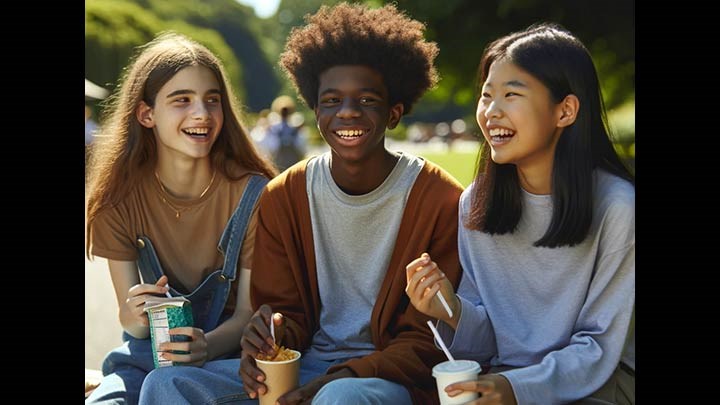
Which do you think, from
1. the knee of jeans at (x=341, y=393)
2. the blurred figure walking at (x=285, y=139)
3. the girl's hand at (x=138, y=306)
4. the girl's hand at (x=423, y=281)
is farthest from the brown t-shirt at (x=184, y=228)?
the blurred figure walking at (x=285, y=139)

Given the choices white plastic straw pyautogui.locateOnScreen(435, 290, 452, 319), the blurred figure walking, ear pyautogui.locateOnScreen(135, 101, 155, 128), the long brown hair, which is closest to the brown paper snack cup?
white plastic straw pyautogui.locateOnScreen(435, 290, 452, 319)

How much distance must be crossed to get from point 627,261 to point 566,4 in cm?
730

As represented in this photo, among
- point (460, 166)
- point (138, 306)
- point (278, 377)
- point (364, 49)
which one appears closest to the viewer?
point (278, 377)

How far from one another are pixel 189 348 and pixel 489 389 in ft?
3.79

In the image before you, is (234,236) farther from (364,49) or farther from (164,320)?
(364,49)

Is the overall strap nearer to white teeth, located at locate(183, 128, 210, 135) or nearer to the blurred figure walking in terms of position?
white teeth, located at locate(183, 128, 210, 135)

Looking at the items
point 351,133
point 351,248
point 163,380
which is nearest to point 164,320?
point 163,380

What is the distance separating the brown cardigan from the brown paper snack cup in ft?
0.63

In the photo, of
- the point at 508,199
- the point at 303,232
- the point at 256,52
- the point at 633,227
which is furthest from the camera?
the point at 256,52

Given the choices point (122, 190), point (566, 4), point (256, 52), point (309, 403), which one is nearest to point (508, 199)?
point (309, 403)

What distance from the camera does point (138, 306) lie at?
335 cm

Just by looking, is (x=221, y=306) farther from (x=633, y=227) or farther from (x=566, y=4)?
(x=566, y=4)

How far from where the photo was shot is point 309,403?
9.57 ft

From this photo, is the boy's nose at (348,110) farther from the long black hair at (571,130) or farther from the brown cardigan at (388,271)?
the long black hair at (571,130)
